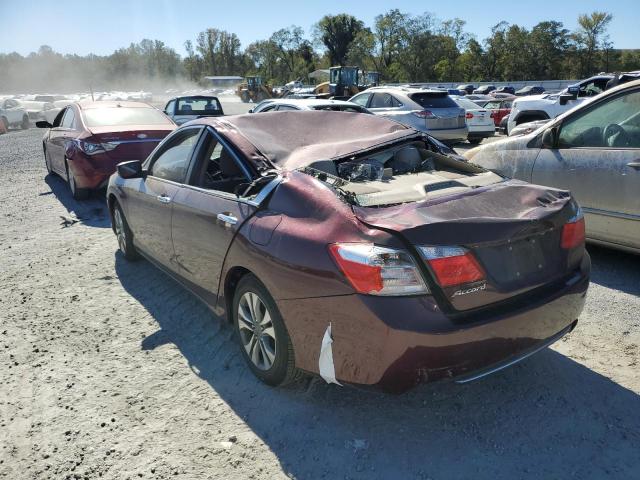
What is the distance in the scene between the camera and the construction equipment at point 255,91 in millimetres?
52062

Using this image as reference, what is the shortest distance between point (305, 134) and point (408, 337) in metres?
2.04

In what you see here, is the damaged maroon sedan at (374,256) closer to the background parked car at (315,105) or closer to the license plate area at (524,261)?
the license plate area at (524,261)

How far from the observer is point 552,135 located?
5.05 metres

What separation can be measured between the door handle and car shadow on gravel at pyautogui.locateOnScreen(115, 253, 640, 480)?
37.5 inches

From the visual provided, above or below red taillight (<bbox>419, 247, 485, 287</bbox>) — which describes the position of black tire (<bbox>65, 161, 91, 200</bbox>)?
below

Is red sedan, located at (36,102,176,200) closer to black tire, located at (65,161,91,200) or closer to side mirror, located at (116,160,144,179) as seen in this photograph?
black tire, located at (65,161,91,200)

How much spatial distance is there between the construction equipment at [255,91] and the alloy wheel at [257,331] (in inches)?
1974

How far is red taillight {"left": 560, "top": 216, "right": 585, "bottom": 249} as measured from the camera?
2826 millimetres

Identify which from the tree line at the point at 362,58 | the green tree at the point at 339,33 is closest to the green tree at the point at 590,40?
the tree line at the point at 362,58

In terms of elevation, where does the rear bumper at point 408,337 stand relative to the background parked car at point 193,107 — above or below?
below

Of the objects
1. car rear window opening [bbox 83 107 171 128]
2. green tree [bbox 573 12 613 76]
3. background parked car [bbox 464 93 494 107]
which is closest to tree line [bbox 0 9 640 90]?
green tree [bbox 573 12 613 76]

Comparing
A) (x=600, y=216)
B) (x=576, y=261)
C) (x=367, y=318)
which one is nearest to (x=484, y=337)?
(x=367, y=318)

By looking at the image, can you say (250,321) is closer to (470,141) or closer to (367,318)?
(367,318)

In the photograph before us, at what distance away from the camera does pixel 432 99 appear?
→ 13367mm
